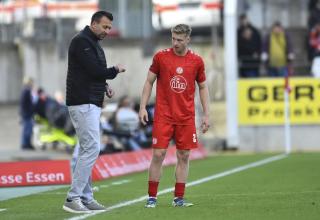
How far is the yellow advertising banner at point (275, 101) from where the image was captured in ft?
97.9

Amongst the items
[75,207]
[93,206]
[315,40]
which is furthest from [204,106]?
[315,40]

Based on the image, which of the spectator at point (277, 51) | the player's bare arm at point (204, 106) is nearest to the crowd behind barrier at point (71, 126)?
the spectator at point (277, 51)

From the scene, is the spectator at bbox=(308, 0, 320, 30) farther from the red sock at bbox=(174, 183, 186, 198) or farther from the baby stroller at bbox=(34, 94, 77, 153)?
the red sock at bbox=(174, 183, 186, 198)

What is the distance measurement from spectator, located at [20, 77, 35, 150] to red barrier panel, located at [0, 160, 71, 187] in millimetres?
12699

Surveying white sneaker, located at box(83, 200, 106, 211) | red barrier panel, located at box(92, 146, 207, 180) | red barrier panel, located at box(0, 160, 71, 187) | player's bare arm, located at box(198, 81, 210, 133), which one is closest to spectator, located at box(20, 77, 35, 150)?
red barrier panel, located at box(92, 146, 207, 180)

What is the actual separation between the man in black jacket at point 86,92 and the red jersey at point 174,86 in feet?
1.79

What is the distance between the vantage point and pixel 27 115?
1241 inches

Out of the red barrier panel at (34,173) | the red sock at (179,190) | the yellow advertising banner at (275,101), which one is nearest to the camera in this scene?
the red sock at (179,190)

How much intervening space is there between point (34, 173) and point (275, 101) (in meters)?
12.8

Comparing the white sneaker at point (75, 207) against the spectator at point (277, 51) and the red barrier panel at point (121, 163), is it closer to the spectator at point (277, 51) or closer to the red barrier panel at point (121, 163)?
the red barrier panel at point (121, 163)

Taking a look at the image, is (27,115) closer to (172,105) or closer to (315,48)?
(315,48)

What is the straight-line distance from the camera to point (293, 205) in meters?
12.7

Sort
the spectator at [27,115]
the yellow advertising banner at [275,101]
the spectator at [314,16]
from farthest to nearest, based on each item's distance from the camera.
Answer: the spectator at [314,16] < the spectator at [27,115] < the yellow advertising banner at [275,101]

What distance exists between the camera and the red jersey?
12.8 meters
